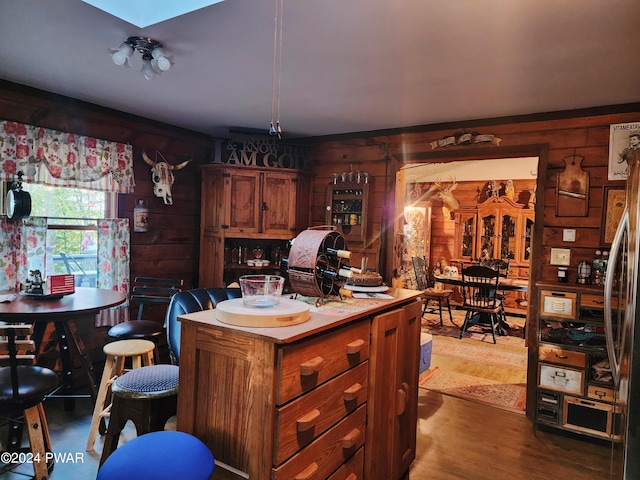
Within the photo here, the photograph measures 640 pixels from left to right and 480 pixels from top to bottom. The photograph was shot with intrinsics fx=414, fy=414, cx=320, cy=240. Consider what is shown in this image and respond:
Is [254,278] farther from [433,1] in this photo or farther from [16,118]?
[16,118]

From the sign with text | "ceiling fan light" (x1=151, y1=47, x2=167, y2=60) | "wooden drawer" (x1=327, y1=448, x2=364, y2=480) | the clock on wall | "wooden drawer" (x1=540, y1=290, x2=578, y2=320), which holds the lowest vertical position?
"wooden drawer" (x1=327, y1=448, x2=364, y2=480)

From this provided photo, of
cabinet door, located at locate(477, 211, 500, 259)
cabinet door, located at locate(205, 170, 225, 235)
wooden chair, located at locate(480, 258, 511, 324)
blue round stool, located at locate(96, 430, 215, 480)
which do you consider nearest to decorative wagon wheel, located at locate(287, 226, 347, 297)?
blue round stool, located at locate(96, 430, 215, 480)

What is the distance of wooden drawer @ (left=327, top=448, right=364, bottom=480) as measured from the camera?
1609mm

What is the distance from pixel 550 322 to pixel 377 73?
218cm

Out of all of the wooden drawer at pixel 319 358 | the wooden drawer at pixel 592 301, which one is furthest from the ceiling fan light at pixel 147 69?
the wooden drawer at pixel 592 301

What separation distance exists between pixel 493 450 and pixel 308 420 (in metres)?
1.99

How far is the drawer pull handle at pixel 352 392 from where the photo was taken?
5.28ft

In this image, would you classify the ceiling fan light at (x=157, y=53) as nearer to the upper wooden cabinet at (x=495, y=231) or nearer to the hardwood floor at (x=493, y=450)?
the hardwood floor at (x=493, y=450)

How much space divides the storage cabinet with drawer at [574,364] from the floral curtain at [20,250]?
12.6 ft

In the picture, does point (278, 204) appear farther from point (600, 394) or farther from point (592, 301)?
point (600, 394)

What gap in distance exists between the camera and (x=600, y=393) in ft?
9.37

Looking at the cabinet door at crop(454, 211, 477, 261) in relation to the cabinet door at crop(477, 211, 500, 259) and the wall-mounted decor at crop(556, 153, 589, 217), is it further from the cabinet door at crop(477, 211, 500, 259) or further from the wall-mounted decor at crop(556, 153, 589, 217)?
the wall-mounted decor at crop(556, 153, 589, 217)

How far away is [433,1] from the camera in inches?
67.9

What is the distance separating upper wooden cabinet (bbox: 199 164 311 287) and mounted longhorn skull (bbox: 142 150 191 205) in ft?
1.10
